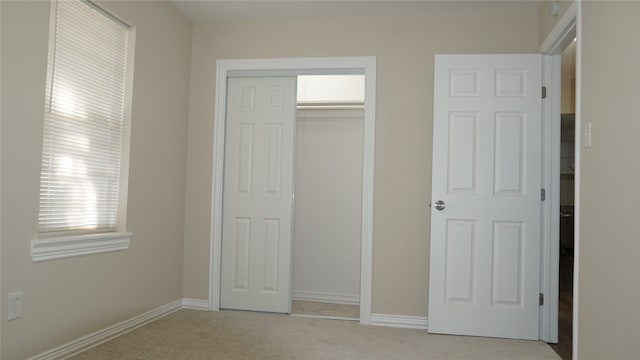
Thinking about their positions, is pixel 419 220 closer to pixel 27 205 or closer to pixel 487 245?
pixel 487 245

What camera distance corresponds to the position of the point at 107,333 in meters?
3.01

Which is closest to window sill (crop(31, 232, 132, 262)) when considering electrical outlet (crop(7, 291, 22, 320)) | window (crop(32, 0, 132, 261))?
window (crop(32, 0, 132, 261))

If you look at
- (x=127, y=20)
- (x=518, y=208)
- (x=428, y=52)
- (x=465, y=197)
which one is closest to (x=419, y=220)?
(x=465, y=197)

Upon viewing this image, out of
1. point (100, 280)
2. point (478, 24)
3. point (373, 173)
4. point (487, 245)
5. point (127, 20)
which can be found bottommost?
point (100, 280)

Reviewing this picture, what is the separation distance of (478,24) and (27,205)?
10.6 feet

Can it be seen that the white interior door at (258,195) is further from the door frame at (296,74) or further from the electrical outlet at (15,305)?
the electrical outlet at (15,305)

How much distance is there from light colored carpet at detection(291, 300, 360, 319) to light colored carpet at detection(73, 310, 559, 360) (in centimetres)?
32

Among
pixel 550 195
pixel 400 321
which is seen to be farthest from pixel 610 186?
pixel 400 321

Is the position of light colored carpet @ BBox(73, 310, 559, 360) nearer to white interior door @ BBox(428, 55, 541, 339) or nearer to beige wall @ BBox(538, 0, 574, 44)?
white interior door @ BBox(428, 55, 541, 339)

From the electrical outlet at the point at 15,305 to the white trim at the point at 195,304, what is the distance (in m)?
1.67

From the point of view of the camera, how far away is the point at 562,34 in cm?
297

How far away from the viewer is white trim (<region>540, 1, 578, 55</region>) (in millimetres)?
2726

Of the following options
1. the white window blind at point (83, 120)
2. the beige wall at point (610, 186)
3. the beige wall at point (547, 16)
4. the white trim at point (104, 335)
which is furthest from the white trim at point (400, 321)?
the beige wall at point (547, 16)

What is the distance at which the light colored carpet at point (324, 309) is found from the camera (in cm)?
395
